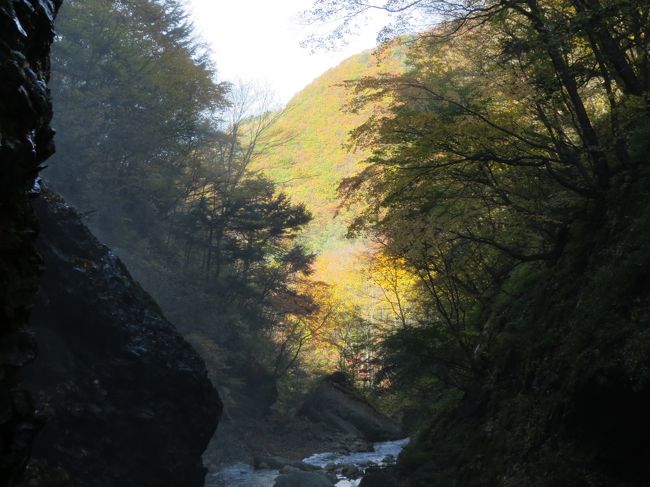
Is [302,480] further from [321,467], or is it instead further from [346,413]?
[346,413]

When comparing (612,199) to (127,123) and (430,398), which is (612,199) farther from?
(127,123)

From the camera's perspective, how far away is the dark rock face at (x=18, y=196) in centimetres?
377

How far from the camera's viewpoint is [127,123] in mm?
20812

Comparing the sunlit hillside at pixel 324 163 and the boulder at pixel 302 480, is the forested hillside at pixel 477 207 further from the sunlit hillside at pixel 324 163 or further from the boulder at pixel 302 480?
the sunlit hillside at pixel 324 163

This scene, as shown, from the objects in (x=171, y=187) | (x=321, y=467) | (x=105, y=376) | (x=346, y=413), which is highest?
(x=171, y=187)

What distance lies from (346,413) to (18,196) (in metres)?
20.3

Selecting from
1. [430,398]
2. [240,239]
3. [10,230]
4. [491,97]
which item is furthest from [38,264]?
[240,239]

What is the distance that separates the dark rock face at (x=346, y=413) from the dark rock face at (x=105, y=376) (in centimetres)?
1057

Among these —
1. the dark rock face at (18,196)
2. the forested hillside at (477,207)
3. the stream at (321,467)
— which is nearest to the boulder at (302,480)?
the stream at (321,467)

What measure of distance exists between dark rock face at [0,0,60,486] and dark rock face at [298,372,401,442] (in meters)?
18.9

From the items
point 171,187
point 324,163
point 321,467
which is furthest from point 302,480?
point 324,163

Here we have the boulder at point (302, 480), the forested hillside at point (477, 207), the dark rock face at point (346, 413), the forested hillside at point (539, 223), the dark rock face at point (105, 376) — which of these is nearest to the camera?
the forested hillside at point (539, 223)

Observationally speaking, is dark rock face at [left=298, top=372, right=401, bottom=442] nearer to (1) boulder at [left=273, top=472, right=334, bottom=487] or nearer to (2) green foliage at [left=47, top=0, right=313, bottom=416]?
(2) green foliage at [left=47, top=0, right=313, bottom=416]

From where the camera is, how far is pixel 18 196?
4.27 m
